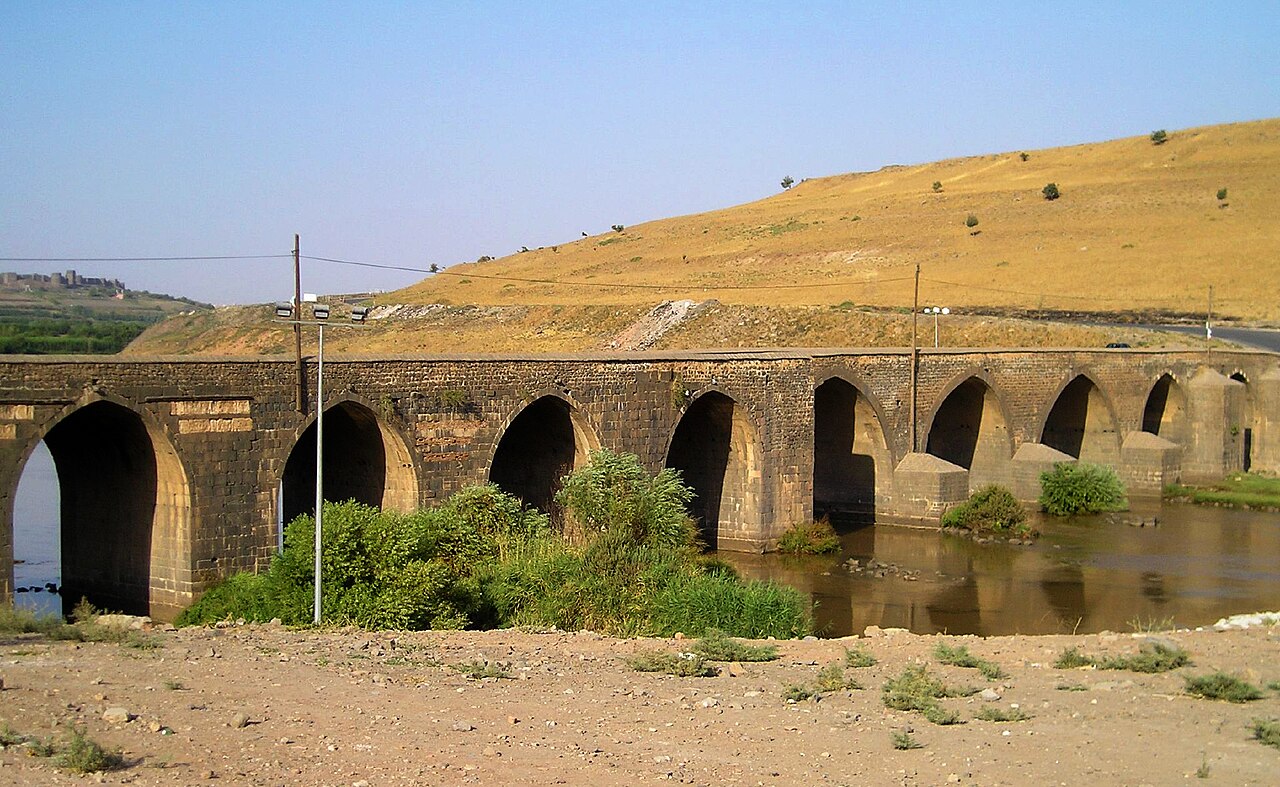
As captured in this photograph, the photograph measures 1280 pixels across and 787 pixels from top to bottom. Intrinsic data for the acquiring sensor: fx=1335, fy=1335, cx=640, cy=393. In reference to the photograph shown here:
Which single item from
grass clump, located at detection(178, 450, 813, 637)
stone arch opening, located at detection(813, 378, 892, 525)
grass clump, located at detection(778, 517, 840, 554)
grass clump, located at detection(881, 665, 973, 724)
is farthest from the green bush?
grass clump, located at detection(881, 665, 973, 724)

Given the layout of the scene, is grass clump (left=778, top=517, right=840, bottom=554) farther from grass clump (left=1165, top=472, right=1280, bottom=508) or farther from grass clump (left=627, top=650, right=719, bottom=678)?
grass clump (left=627, top=650, right=719, bottom=678)

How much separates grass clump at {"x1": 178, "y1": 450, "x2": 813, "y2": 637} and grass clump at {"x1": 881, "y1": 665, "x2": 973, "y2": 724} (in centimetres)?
417

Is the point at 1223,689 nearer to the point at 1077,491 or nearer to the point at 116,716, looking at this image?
the point at 116,716

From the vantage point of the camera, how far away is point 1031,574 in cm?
2377

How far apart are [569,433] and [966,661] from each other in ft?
38.7

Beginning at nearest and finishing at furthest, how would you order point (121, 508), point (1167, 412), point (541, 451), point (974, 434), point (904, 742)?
1. point (904, 742)
2. point (121, 508)
3. point (541, 451)
4. point (974, 434)
5. point (1167, 412)

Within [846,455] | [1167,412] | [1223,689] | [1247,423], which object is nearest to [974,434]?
[846,455]

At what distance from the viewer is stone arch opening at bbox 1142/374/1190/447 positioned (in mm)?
36156

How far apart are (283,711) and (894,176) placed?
90.3 m

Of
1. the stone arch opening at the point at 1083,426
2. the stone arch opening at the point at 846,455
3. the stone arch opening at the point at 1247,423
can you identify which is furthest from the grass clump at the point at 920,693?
the stone arch opening at the point at 1247,423

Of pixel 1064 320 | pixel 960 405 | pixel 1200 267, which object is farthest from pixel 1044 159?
pixel 960 405

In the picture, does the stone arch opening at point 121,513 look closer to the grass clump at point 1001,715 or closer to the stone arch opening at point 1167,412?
the grass clump at point 1001,715

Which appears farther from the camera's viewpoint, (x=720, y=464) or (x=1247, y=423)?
(x=1247, y=423)

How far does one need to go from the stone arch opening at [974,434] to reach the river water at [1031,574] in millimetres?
2476
